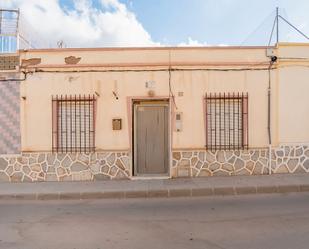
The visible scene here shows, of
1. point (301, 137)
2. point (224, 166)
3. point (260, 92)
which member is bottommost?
point (224, 166)

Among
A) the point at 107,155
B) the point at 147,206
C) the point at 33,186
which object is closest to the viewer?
the point at 147,206

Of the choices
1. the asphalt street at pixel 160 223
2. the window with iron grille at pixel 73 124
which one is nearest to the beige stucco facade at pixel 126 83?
the window with iron grille at pixel 73 124

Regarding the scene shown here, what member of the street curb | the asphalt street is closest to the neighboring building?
the street curb

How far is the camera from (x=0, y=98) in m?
9.49

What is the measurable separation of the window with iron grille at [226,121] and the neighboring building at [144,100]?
31 mm

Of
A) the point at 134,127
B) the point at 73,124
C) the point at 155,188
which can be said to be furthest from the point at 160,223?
the point at 73,124

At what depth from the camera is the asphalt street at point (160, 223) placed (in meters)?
4.52

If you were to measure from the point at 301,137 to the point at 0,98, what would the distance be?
9.49m

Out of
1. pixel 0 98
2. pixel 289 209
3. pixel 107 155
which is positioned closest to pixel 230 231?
pixel 289 209

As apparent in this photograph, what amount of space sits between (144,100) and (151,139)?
1.26 meters

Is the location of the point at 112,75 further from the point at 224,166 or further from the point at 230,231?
the point at 230,231

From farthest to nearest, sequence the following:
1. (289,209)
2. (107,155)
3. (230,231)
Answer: (107,155)
(289,209)
(230,231)

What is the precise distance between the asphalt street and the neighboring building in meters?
2.06

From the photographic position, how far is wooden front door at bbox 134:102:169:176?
9695 mm
